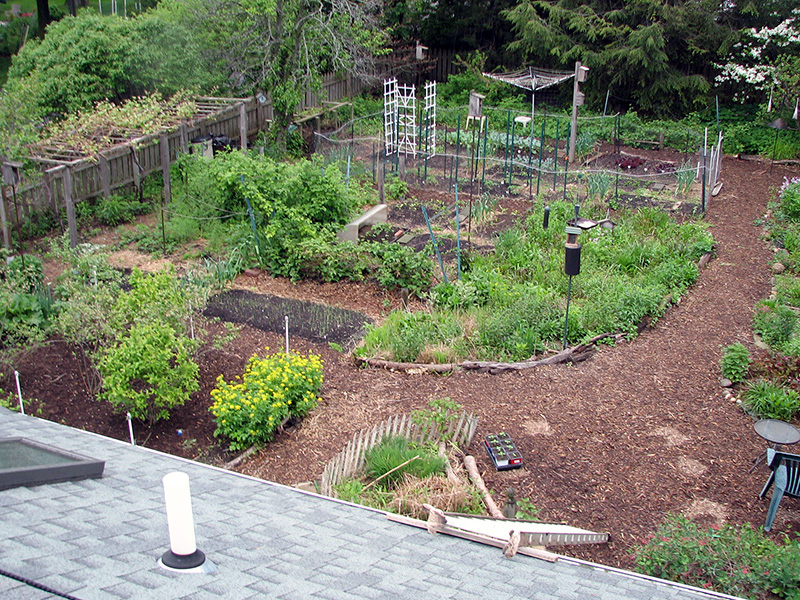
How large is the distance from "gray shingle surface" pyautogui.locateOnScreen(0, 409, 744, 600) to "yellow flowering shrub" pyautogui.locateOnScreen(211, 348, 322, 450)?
231 cm

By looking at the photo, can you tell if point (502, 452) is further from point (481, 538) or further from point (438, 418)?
point (481, 538)

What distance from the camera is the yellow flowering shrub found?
22.3 feet

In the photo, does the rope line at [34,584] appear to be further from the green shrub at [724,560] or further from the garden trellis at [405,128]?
the garden trellis at [405,128]

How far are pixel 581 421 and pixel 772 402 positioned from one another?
1.87 m

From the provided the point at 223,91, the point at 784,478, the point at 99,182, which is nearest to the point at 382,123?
the point at 223,91

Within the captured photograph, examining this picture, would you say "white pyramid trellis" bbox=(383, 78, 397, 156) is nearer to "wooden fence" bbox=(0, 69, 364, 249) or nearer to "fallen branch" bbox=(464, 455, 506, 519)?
"wooden fence" bbox=(0, 69, 364, 249)

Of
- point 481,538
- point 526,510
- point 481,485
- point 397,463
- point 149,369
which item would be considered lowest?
point 526,510

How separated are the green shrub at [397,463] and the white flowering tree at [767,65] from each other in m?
14.5

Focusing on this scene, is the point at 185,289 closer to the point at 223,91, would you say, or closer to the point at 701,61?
the point at 223,91

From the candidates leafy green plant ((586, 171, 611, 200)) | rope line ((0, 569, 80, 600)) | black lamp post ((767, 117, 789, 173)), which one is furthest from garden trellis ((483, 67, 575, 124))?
rope line ((0, 569, 80, 600))

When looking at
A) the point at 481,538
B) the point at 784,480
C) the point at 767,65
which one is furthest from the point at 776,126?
the point at 481,538

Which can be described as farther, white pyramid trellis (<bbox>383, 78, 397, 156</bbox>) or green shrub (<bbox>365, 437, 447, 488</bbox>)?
white pyramid trellis (<bbox>383, 78, 397, 156</bbox>)

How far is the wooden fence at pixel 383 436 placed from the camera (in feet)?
20.1

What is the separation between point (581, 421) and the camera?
24.3 ft
